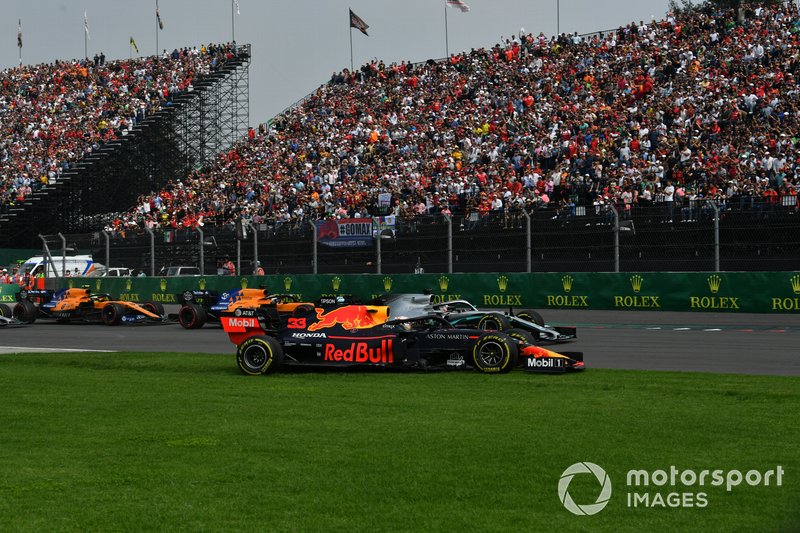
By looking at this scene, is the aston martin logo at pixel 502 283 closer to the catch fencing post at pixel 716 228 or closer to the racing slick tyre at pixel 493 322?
the catch fencing post at pixel 716 228

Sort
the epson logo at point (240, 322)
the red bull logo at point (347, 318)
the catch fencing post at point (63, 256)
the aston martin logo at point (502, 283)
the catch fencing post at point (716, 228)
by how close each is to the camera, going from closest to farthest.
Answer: the red bull logo at point (347, 318) → the epson logo at point (240, 322) → the catch fencing post at point (716, 228) → the aston martin logo at point (502, 283) → the catch fencing post at point (63, 256)

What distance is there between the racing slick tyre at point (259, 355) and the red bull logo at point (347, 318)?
62cm

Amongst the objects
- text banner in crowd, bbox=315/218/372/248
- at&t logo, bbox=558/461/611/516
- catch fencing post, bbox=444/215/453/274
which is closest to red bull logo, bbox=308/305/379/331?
at&t logo, bbox=558/461/611/516

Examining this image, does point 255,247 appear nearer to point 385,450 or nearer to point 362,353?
point 362,353

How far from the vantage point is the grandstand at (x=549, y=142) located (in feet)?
89.9

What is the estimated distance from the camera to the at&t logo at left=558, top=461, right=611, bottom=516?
6.26 m

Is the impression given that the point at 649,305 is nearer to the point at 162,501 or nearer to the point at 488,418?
the point at 488,418

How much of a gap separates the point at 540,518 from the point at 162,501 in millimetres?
2389

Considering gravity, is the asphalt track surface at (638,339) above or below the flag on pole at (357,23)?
below

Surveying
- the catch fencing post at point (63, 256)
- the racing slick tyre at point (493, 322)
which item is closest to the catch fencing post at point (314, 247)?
the catch fencing post at point (63, 256)

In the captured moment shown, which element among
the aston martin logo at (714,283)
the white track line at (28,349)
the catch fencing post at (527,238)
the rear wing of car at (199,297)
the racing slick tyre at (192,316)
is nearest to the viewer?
the white track line at (28,349)

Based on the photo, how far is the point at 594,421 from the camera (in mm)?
9523

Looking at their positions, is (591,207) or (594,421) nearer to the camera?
(594,421)

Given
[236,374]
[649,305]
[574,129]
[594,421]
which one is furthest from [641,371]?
[574,129]
